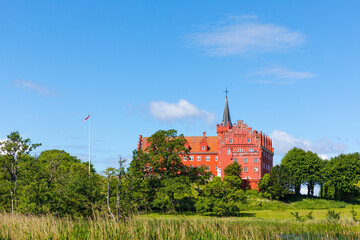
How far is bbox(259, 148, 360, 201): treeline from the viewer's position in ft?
245

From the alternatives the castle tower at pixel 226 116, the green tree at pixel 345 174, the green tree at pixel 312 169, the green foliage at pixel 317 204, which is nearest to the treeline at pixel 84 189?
the green foliage at pixel 317 204

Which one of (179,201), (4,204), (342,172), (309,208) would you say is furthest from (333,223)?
(342,172)

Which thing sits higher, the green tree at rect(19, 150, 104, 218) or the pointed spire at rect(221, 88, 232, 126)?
the pointed spire at rect(221, 88, 232, 126)

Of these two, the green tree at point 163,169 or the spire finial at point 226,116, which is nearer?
the green tree at point 163,169

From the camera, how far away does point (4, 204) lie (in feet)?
124

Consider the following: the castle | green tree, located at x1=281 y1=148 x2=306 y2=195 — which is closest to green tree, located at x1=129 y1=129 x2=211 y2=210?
the castle

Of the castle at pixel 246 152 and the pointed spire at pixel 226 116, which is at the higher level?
the pointed spire at pixel 226 116

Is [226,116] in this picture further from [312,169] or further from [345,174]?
[345,174]

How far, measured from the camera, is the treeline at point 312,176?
7481 centimetres

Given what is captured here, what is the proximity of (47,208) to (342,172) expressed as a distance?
192 feet

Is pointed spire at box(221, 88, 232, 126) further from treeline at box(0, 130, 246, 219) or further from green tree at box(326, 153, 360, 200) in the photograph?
treeline at box(0, 130, 246, 219)

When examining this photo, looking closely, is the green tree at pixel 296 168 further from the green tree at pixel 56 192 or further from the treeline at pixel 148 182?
the green tree at pixel 56 192

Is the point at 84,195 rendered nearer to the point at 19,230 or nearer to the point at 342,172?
the point at 19,230

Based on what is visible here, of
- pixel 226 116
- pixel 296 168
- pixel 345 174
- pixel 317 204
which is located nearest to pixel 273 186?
pixel 317 204
